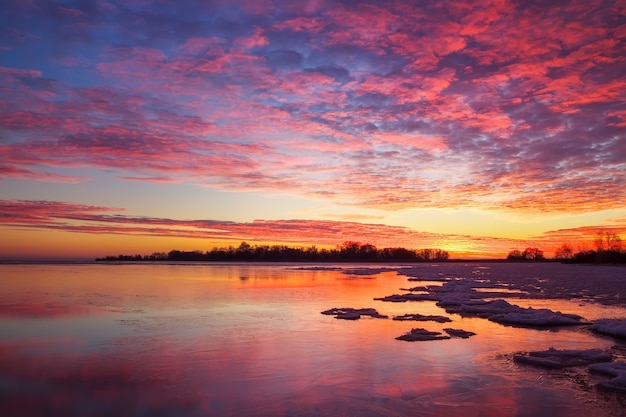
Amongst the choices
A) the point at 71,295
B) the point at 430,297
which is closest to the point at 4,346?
the point at 71,295

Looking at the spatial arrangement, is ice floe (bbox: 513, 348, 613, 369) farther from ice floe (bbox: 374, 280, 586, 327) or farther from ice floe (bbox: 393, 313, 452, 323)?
ice floe (bbox: 393, 313, 452, 323)

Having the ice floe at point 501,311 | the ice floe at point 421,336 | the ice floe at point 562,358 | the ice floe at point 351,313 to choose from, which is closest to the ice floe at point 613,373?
the ice floe at point 562,358

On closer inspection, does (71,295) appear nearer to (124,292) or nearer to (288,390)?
(124,292)

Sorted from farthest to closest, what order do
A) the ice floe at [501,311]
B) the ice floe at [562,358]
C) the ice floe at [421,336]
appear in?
the ice floe at [501,311], the ice floe at [421,336], the ice floe at [562,358]

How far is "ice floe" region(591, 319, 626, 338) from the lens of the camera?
33.4 ft

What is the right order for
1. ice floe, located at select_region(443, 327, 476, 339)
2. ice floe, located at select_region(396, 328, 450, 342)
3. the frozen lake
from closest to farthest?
the frozen lake, ice floe, located at select_region(396, 328, 450, 342), ice floe, located at select_region(443, 327, 476, 339)

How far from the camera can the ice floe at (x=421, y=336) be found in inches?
390

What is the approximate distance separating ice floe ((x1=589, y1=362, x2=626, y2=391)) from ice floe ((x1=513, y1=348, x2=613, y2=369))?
0.47 meters

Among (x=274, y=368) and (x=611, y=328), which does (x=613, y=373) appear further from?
(x=274, y=368)

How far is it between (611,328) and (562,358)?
3.41 meters

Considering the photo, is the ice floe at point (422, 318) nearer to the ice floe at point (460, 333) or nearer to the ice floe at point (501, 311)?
the ice floe at point (501, 311)

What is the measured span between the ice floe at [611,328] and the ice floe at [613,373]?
136 inches

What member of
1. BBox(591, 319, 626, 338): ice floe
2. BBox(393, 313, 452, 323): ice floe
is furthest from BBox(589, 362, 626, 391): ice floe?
BBox(393, 313, 452, 323): ice floe

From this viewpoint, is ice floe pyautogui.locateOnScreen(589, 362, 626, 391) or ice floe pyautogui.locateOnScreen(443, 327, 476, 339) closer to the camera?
ice floe pyautogui.locateOnScreen(589, 362, 626, 391)
